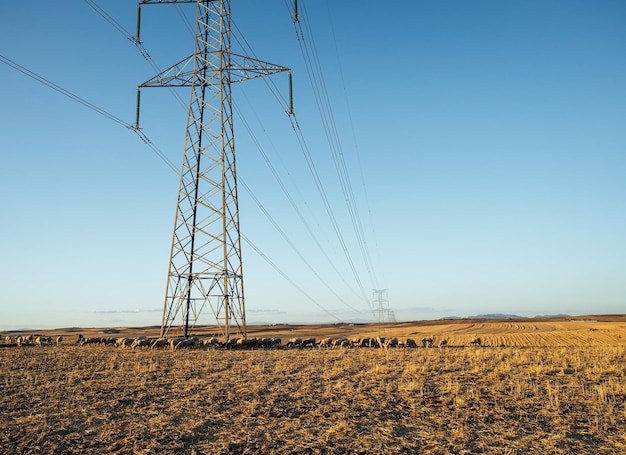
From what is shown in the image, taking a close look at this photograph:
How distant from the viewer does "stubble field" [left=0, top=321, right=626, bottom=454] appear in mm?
8922

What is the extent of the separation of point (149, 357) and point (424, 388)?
620 inches

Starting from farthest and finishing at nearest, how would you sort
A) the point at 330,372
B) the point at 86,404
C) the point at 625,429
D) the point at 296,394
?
the point at 330,372
the point at 296,394
the point at 86,404
the point at 625,429

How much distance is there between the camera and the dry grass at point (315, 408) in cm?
892

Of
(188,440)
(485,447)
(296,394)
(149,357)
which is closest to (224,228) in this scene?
(149,357)

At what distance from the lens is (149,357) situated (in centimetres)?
2383

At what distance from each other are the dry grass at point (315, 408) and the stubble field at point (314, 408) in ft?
0.12

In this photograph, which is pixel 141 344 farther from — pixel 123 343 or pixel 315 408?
pixel 315 408

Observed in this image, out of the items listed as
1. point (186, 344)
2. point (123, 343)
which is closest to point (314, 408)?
point (186, 344)

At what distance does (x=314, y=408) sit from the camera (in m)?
11.9

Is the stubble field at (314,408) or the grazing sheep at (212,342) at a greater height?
the grazing sheep at (212,342)

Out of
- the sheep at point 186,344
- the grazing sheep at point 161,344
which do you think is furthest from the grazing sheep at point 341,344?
the grazing sheep at point 161,344

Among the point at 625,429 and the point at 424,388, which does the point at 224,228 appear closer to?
the point at 424,388

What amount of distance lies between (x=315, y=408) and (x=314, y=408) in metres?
0.03

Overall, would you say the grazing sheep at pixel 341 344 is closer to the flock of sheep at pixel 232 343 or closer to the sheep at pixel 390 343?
the flock of sheep at pixel 232 343
